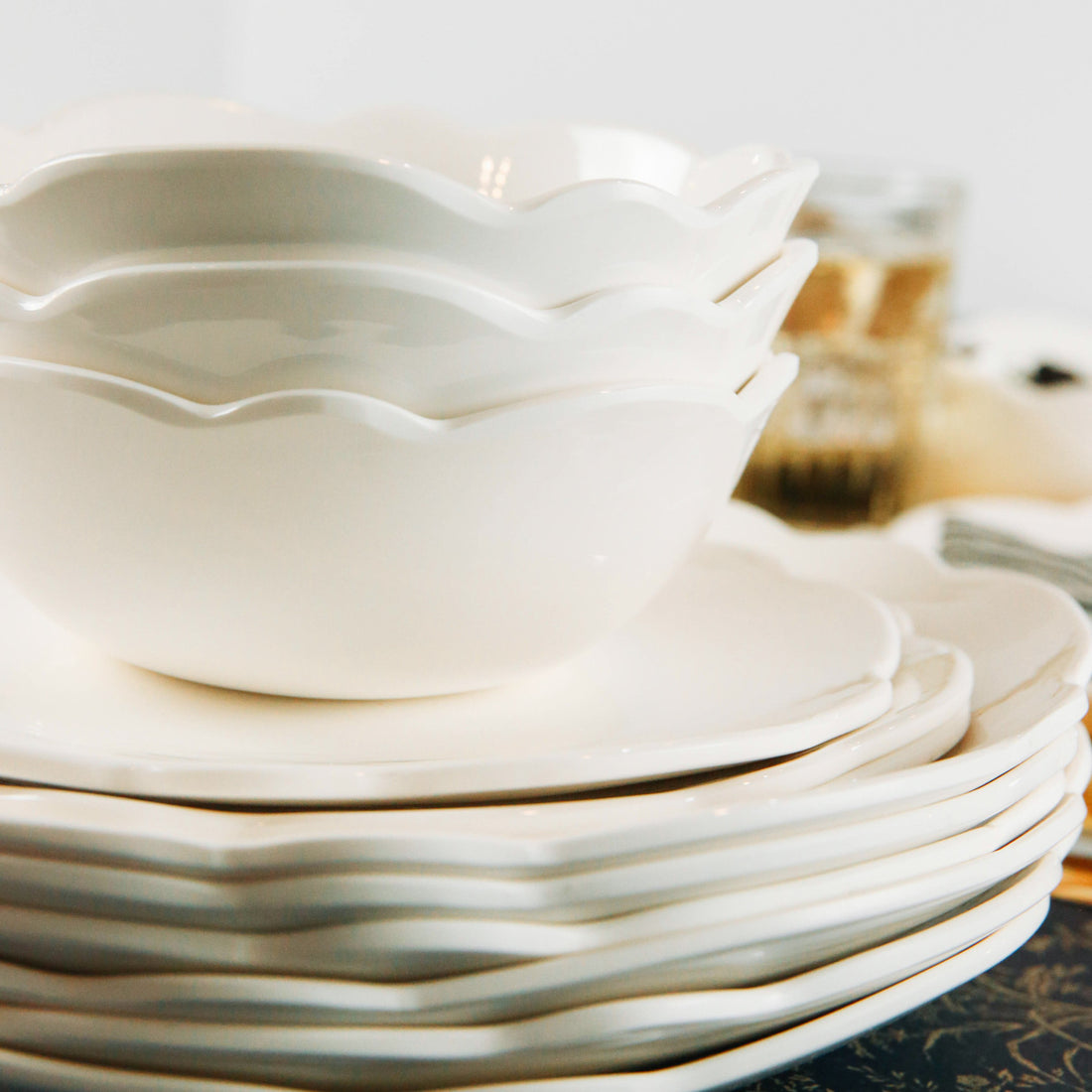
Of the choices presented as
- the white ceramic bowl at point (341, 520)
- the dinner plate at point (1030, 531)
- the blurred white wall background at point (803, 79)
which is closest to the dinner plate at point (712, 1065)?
the white ceramic bowl at point (341, 520)

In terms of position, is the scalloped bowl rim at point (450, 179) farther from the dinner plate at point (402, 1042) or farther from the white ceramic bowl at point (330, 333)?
the dinner plate at point (402, 1042)

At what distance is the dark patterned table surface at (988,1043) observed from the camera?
29 cm

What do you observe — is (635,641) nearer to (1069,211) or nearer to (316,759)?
(316,759)

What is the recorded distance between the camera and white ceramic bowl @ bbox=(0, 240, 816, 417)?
0.26 m

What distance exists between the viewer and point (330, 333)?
0.86ft

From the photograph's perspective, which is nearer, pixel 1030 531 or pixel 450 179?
pixel 450 179

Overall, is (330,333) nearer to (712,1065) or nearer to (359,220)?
(359,220)

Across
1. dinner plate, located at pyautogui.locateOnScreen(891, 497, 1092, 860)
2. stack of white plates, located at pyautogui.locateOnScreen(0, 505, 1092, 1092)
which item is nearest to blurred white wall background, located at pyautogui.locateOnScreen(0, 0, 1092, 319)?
dinner plate, located at pyautogui.locateOnScreen(891, 497, 1092, 860)

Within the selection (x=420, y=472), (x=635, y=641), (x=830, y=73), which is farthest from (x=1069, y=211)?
(x=420, y=472)

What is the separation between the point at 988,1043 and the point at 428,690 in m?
0.18

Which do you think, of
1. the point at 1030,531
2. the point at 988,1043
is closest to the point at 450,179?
the point at 988,1043

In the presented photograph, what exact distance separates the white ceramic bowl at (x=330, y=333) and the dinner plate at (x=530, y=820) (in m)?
0.10

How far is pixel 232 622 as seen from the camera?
30cm

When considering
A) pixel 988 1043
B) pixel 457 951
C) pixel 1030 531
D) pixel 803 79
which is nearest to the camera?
pixel 457 951
